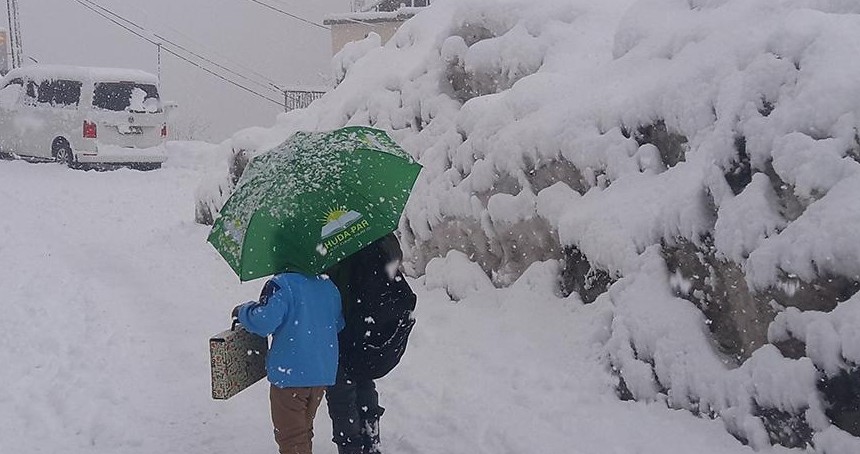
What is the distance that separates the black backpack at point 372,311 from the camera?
3.50m

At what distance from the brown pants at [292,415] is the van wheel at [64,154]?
14114 mm

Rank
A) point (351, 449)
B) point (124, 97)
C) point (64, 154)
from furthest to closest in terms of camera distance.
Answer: point (124, 97)
point (64, 154)
point (351, 449)

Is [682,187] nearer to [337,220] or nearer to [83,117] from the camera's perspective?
[337,220]

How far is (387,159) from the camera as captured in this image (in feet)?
11.8

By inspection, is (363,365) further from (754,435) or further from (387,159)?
(754,435)

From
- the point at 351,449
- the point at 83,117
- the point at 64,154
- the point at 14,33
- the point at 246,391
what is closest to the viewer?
the point at 351,449

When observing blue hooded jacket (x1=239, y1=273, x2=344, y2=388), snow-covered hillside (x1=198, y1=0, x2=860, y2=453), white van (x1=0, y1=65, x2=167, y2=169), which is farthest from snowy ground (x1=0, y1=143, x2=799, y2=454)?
white van (x1=0, y1=65, x2=167, y2=169)

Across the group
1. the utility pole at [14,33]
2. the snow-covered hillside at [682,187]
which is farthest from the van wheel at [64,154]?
the utility pole at [14,33]

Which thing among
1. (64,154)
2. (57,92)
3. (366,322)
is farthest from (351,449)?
(57,92)

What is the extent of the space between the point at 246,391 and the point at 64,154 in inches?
514

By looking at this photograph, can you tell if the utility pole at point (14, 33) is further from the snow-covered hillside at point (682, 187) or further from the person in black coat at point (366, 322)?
the person in black coat at point (366, 322)

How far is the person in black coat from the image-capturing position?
350 centimetres

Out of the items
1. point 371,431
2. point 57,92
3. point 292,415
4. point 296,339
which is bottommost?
point 371,431

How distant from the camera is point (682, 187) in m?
4.41
